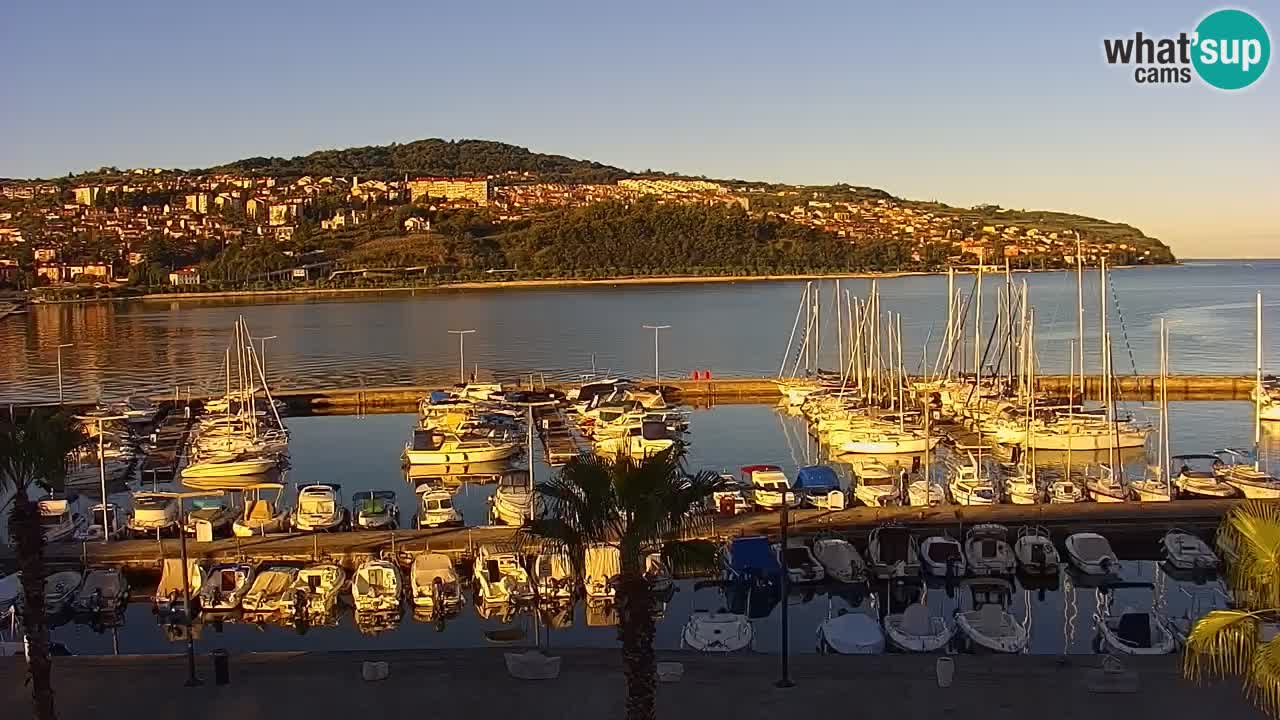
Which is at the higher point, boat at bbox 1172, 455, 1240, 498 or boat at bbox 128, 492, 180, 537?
boat at bbox 128, 492, 180, 537

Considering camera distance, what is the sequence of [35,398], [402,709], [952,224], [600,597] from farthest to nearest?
[952,224]
[35,398]
[600,597]
[402,709]

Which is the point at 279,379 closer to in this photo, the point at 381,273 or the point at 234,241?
the point at 381,273

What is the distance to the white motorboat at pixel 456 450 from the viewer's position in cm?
3067

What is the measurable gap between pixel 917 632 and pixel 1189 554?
7544 mm

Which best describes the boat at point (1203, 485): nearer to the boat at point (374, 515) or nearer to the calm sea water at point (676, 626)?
the calm sea water at point (676, 626)

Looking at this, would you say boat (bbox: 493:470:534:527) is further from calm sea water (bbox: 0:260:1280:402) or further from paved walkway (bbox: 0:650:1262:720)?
calm sea water (bbox: 0:260:1280:402)

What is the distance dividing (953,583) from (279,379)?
44547 mm

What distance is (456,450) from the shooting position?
30.7m

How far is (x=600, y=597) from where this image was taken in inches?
703

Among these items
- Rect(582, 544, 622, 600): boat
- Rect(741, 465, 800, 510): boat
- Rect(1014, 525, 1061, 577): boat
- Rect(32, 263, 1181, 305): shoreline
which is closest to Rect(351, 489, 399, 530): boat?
Rect(582, 544, 622, 600): boat

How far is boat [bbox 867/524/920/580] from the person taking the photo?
1888cm

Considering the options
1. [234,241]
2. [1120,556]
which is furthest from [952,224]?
[1120,556]

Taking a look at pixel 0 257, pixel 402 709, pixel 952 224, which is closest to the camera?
pixel 402 709

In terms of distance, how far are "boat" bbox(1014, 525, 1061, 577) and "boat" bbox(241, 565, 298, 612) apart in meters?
11.7
